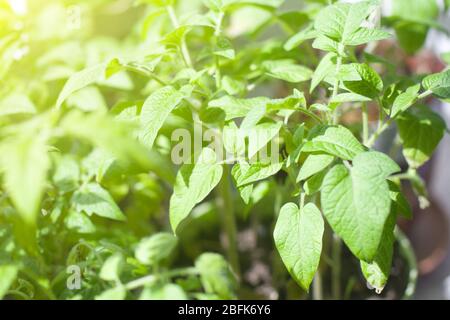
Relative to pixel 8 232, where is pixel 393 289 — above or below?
below

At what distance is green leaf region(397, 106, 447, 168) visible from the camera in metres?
0.69

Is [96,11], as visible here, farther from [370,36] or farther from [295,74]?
[370,36]

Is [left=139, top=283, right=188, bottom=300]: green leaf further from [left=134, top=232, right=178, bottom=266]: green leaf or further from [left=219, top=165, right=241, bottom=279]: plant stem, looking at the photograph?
[left=219, top=165, right=241, bottom=279]: plant stem

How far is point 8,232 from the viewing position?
0.66 metres

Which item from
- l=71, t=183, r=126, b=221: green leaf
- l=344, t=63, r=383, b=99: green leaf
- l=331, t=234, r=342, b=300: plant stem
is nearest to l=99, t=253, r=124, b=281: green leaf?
l=71, t=183, r=126, b=221: green leaf

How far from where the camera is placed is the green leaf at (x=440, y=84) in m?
0.57

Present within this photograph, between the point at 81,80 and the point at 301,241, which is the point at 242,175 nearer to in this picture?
the point at 301,241

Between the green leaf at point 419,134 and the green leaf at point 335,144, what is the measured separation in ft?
0.60

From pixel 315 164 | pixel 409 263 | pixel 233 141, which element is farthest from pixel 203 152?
pixel 409 263

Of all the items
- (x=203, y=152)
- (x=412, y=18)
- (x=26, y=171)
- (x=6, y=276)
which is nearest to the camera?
(x=26, y=171)

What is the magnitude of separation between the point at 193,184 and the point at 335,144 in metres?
0.16

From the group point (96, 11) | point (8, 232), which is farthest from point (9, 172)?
point (96, 11)

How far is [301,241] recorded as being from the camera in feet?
1.77
